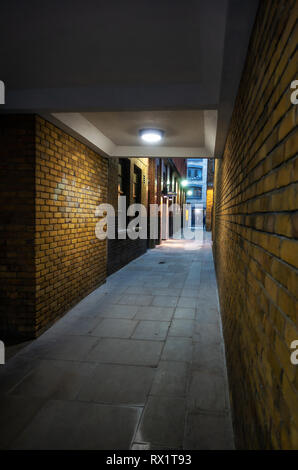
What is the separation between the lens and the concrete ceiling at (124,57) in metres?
2.17

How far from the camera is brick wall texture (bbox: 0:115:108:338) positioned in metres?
3.74

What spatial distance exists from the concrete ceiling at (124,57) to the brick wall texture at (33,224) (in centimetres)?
33

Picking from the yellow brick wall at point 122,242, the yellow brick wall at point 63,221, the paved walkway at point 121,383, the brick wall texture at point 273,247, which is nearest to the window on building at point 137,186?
the yellow brick wall at point 122,242

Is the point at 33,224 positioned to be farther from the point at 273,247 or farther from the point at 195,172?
the point at 195,172

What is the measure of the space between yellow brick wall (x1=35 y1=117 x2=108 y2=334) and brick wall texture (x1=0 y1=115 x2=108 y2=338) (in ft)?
0.04

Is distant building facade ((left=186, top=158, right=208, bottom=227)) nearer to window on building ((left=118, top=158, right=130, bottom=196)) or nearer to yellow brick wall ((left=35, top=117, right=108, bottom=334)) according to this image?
window on building ((left=118, top=158, right=130, bottom=196))

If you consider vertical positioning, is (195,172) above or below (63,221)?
above

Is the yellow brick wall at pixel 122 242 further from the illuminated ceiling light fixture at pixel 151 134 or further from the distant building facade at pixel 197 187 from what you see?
the distant building facade at pixel 197 187

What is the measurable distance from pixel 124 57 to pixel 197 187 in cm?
4408

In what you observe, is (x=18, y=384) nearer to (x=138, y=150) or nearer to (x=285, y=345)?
(x=285, y=345)

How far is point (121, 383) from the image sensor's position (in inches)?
110

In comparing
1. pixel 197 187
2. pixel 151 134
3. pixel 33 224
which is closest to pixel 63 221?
pixel 33 224

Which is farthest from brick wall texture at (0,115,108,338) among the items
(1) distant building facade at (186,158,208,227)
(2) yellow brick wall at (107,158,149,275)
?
(1) distant building facade at (186,158,208,227)

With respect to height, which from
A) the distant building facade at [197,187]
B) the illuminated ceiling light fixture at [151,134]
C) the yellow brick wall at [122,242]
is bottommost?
the yellow brick wall at [122,242]
